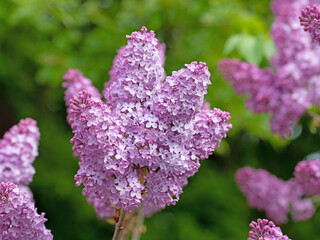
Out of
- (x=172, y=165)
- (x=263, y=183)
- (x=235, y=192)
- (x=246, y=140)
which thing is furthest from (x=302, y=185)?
(x=246, y=140)

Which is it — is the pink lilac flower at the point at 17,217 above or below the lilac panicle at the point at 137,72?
below

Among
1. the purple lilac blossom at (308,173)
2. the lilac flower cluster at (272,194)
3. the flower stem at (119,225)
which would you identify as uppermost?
the lilac flower cluster at (272,194)

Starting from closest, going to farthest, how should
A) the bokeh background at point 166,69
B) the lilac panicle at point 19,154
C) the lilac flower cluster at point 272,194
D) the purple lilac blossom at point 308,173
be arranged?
the lilac panicle at point 19,154 → the purple lilac blossom at point 308,173 → the lilac flower cluster at point 272,194 → the bokeh background at point 166,69

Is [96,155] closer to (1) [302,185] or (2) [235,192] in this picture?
(1) [302,185]

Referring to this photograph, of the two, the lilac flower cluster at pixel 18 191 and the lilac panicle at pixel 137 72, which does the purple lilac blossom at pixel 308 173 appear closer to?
the lilac panicle at pixel 137 72

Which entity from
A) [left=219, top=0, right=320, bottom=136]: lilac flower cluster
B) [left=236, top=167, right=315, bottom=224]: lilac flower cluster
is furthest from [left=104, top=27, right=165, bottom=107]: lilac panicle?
[left=236, top=167, right=315, bottom=224]: lilac flower cluster

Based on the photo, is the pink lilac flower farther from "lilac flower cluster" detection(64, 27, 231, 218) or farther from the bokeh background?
the bokeh background

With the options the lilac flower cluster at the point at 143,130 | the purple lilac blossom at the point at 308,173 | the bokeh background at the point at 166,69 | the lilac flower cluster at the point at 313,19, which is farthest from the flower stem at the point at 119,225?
the bokeh background at the point at 166,69
